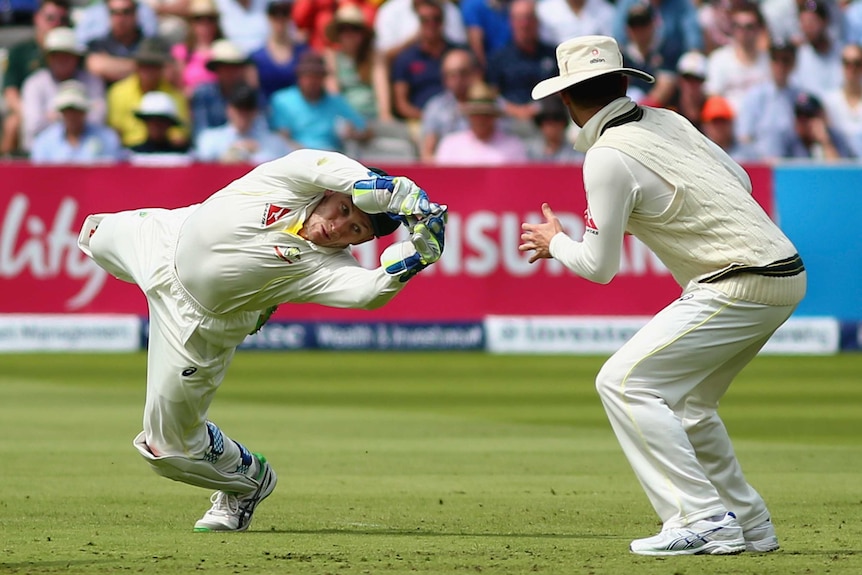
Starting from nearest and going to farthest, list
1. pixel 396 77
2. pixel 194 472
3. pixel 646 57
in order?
pixel 194 472 → pixel 396 77 → pixel 646 57

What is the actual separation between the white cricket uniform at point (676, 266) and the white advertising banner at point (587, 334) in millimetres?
8394

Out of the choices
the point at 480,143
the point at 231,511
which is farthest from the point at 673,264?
the point at 480,143

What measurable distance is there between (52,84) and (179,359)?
10556mm

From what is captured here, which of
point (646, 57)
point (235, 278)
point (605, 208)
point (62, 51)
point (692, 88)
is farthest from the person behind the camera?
point (646, 57)

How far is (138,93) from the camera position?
15.8 meters

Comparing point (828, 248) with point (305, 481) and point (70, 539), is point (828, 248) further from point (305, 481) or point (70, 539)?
point (70, 539)

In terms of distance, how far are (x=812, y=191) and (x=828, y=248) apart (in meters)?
0.57

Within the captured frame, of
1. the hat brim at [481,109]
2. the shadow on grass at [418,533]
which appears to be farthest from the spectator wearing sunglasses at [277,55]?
the shadow on grass at [418,533]

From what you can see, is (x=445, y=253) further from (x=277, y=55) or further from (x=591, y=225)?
(x=591, y=225)

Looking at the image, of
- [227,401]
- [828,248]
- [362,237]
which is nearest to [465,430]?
[227,401]

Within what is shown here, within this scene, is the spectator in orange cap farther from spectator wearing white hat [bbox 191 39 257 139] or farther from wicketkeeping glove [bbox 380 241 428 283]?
wicketkeeping glove [bbox 380 241 428 283]

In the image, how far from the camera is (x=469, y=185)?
14.4 m

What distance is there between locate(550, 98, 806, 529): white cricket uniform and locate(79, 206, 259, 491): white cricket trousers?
1544mm

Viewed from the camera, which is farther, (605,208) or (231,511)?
(231,511)
